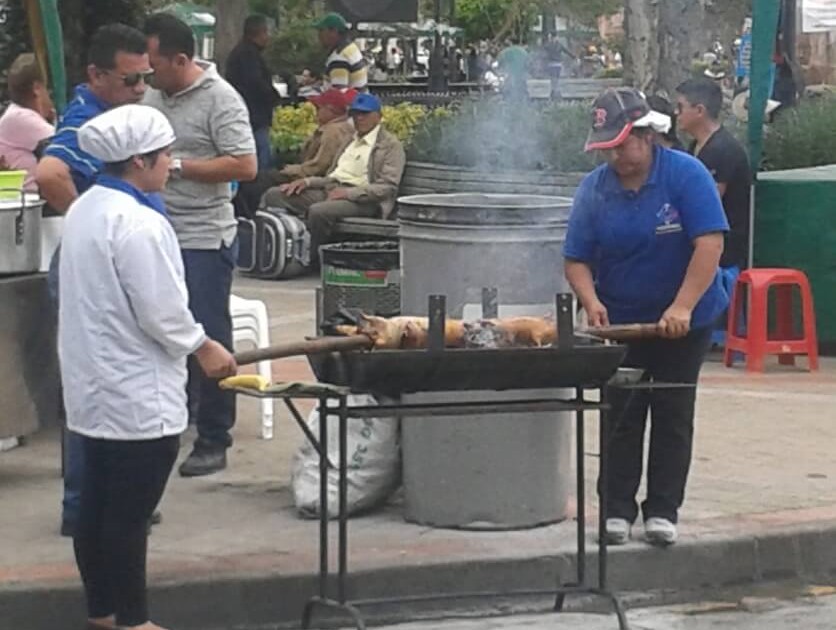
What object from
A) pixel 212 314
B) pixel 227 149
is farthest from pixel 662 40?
pixel 212 314

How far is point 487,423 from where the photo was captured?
684 centimetres

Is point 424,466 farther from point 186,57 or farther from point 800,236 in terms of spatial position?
point 800,236

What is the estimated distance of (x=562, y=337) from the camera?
586 centimetres

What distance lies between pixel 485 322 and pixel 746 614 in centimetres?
149

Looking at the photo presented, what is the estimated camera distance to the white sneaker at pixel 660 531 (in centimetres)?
679

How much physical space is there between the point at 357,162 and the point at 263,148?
177 cm

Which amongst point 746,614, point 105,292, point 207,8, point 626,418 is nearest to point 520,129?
point 626,418

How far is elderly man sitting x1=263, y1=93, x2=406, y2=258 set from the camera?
13.5m

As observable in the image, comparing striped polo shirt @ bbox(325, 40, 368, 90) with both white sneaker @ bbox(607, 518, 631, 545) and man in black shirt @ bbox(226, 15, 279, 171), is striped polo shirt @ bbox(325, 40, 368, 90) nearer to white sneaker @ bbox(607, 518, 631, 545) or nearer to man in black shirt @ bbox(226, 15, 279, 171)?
man in black shirt @ bbox(226, 15, 279, 171)

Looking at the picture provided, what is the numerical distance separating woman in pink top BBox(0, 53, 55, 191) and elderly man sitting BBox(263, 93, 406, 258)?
149 inches

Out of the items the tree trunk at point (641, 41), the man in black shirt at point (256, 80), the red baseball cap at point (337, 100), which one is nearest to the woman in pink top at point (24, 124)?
the red baseball cap at point (337, 100)

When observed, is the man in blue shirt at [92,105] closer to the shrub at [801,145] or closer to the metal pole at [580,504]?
the metal pole at [580,504]

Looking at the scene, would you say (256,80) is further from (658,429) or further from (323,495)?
(323,495)

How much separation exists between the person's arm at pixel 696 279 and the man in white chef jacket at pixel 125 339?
66.3 inches
